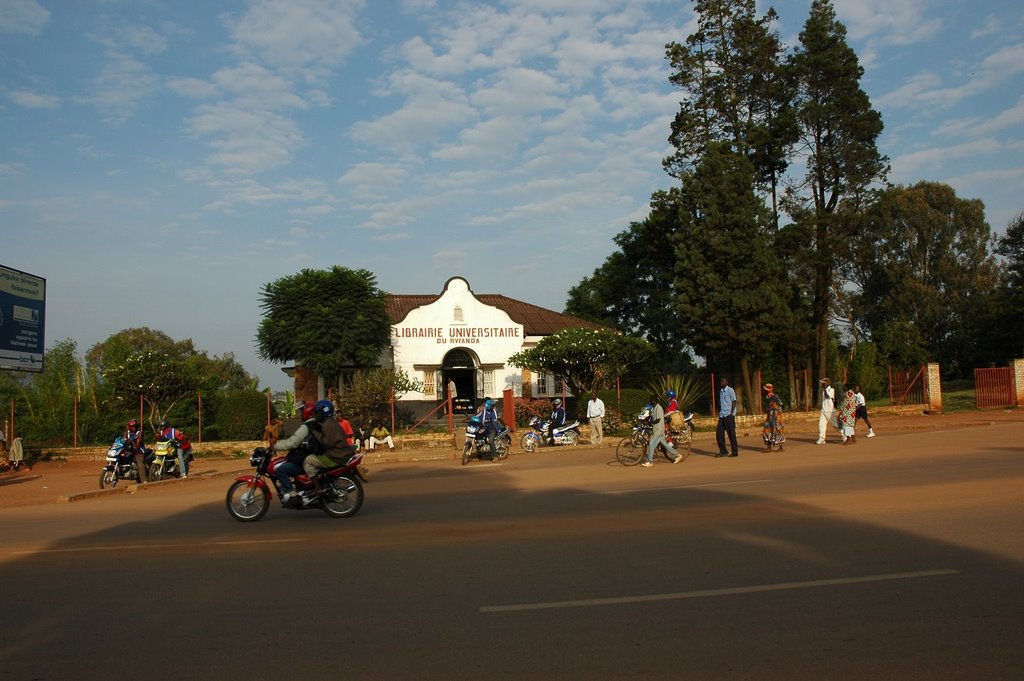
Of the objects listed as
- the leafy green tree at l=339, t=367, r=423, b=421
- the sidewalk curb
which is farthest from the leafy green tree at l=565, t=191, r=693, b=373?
the sidewalk curb

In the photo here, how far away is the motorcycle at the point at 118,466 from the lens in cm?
1773

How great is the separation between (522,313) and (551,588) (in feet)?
112

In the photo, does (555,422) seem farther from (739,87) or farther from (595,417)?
(739,87)

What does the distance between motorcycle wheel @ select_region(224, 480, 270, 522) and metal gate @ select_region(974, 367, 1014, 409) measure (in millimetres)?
29366

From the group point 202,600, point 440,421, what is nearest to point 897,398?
point 440,421

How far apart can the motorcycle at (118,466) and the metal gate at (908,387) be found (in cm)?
2694

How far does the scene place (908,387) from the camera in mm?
31109

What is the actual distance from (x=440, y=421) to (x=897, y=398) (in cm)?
1824

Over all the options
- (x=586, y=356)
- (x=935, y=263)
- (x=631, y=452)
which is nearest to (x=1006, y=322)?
(x=935, y=263)

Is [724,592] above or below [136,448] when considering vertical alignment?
below

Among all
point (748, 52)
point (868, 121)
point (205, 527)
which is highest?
point (748, 52)

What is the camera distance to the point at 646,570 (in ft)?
23.7

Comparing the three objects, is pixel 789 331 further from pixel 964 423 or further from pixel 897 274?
pixel 897 274

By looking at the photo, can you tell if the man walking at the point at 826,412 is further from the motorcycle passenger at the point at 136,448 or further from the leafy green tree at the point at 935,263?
the leafy green tree at the point at 935,263
